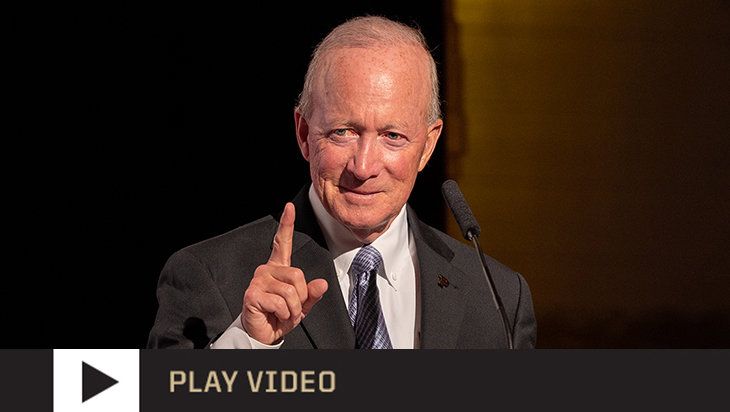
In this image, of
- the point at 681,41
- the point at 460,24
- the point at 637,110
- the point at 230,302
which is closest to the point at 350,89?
the point at 230,302

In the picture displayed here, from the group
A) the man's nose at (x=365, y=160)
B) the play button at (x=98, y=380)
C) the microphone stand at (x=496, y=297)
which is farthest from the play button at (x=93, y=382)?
the man's nose at (x=365, y=160)

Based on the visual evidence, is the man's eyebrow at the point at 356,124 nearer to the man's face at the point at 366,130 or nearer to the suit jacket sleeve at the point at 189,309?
the man's face at the point at 366,130

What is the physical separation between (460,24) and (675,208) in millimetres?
1249

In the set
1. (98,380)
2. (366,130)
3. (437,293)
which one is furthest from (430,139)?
(98,380)

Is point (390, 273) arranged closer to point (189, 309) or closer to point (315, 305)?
point (315, 305)

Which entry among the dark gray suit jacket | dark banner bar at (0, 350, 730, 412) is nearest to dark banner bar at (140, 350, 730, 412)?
dark banner bar at (0, 350, 730, 412)

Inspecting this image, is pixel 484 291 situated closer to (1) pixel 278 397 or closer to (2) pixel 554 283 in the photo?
(1) pixel 278 397

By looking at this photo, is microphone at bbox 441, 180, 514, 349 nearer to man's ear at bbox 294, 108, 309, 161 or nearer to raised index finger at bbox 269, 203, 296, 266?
raised index finger at bbox 269, 203, 296, 266

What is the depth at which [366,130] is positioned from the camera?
1.62 m

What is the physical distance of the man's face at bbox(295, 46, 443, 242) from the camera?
5.28ft

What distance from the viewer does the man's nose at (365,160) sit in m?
1.62

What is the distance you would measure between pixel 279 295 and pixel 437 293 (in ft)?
1.78

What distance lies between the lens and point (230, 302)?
5.46ft

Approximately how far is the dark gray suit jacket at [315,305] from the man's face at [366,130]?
15 cm
